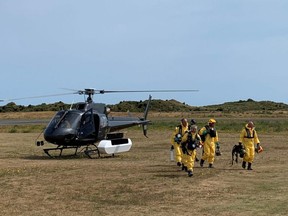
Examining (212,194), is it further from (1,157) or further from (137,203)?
(1,157)

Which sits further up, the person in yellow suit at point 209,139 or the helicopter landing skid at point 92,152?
the person in yellow suit at point 209,139

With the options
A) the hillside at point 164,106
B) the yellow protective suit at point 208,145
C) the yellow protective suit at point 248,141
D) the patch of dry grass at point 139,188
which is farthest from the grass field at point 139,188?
the hillside at point 164,106

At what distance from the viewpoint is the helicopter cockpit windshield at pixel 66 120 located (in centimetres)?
2050

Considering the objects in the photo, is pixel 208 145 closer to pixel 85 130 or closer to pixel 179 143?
pixel 179 143

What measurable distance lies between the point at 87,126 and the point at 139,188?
893cm

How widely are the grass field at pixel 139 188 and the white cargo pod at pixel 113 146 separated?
1.71 m

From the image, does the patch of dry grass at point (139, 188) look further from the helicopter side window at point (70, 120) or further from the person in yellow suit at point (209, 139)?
the helicopter side window at point (70, 120)

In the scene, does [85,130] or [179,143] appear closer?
[179,143]

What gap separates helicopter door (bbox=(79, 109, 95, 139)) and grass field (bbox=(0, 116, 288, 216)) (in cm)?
190

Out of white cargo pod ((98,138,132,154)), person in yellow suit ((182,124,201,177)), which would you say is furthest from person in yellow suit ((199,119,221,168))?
white cargo pod ((98,138,132,154))

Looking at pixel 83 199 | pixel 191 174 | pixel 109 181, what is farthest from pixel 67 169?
pixel 83 199

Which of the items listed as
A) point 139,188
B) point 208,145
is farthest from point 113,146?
point 139,188

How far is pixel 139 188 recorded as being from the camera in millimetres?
12711

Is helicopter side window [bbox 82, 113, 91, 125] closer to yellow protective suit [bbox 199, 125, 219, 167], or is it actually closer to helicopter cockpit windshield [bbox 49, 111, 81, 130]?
helicopter cockpit windshield [bbox 49, 111, 81, 130]
